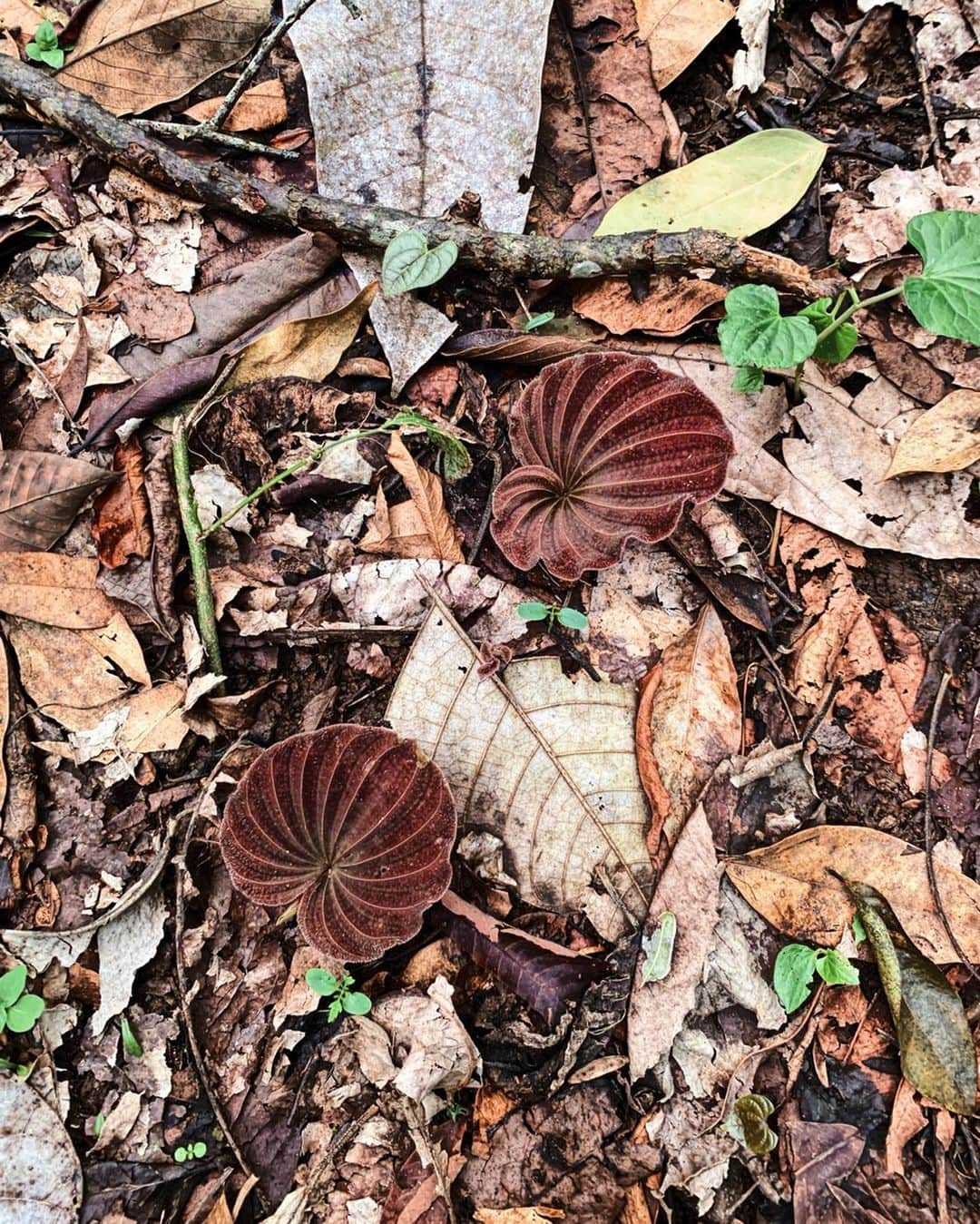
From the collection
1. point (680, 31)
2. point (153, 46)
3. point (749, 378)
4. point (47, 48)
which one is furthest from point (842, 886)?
point (47, 48)

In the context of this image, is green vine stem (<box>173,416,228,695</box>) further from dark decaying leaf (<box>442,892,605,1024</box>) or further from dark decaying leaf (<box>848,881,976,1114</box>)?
dark decaying leaf (<box>848,881,976,1114</box>)

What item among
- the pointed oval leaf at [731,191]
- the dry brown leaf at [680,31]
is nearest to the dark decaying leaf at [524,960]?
the pointed oval leaf at [731,191]

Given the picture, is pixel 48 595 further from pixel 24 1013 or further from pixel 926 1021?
pixel 926 1021

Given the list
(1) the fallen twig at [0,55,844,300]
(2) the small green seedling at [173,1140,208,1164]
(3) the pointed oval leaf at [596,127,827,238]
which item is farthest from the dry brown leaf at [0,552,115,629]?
(3) the pointed oval leaf at [596,127,827,238]

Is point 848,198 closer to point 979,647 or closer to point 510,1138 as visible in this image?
point 979,647

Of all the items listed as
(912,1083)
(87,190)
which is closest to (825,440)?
(912,1083)

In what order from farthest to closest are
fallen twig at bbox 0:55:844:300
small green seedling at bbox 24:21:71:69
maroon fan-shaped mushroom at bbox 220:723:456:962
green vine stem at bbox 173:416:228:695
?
small green seedling at bbox 24:21:71:69 < fallen twig at bbox 0:55:844:300 < green vine stem at bbox 173:416:228:695 < maroon fan-shaped mushroom at bbox 220:723:456:962
